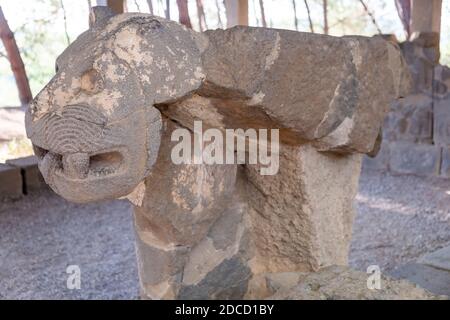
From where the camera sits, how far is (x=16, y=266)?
8.27 feet

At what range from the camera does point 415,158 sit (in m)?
3.80

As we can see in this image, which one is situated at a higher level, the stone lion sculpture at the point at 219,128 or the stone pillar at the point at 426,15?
the stone pillar at the point at 426,15

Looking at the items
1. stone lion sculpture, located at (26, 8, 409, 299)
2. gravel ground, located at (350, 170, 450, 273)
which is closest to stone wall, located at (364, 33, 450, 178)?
gravel ground, located at (350, 170, 450, 273)

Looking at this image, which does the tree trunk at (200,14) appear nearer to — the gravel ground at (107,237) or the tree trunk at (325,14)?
the gravel ground at (107,237)

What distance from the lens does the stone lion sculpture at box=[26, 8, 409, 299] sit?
891mm

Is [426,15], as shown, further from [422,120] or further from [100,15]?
[100,15]

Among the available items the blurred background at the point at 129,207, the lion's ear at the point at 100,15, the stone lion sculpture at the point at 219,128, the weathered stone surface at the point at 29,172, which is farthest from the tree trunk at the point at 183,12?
the weathered stone surface at the point at 29,172

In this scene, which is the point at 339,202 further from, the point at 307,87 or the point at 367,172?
the point at 367,172

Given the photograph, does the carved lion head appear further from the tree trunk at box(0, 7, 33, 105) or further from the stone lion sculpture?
the tree trunk at box(0, 7, 33, 105)

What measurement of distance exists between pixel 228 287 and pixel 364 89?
2.04 ft

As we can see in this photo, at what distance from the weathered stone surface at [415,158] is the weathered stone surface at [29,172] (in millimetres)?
2609

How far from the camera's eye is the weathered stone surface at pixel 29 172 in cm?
339
